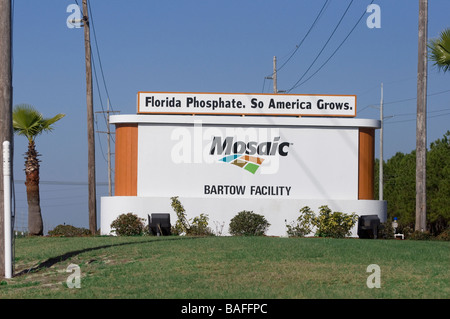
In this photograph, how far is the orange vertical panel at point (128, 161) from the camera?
3095cm

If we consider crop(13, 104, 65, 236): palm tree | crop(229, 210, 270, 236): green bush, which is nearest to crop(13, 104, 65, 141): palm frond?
crop(13, 104, 65, 236): palm tree

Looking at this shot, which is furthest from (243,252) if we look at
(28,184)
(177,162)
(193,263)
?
(28,184)

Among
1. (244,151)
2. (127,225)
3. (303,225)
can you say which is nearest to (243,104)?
(244,151)

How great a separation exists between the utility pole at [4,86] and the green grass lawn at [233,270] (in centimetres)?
143

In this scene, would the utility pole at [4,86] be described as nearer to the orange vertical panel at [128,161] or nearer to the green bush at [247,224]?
the green bush at [247,224]

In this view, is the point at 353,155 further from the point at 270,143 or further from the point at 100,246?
the point at 100,246

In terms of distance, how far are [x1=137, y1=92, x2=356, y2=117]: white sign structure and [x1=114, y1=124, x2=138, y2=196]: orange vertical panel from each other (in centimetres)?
100

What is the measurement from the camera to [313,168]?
1215 inches

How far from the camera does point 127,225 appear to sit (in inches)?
1149

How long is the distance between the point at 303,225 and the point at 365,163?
156 inches

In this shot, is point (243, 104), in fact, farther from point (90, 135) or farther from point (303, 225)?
point (90, 135)

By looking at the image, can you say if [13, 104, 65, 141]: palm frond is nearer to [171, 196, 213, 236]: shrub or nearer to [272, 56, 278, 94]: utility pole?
[171, 196, 213, 236]: shrub

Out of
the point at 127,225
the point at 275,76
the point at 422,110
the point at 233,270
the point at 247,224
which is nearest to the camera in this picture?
the point at 233,270

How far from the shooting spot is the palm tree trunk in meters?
32.1
